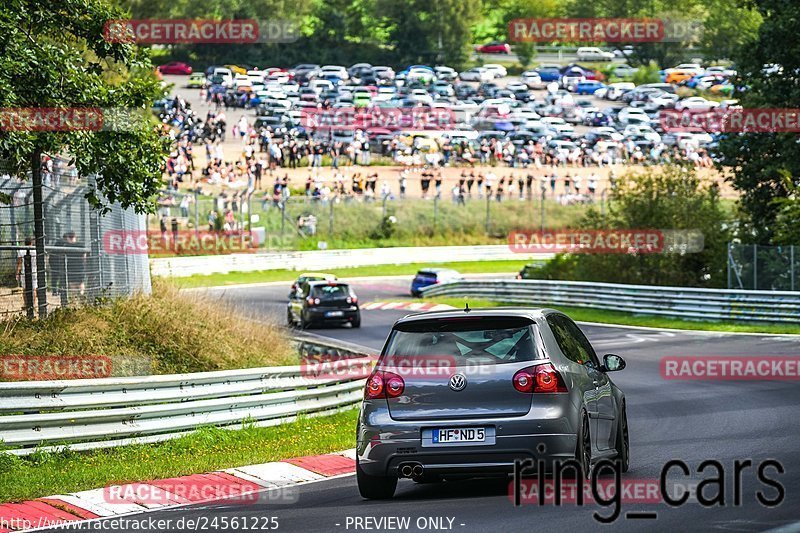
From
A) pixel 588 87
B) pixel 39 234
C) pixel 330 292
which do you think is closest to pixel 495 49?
pixel 588 87

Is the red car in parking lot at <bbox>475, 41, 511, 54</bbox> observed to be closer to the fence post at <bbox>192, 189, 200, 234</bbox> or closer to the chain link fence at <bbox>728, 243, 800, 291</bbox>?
the fence post at <bbox>192, 189, 200, 234</bbox>

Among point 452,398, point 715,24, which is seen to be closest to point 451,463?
point 452,398

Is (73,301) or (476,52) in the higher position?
(476,52)

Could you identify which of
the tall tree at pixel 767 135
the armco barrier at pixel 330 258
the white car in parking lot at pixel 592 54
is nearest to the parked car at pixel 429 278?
the armco barrier at pixel 330 258

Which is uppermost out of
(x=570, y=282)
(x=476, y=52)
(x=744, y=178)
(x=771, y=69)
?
→ (x=476, y=52)

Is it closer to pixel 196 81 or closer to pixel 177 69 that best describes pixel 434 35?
pixel 177 69

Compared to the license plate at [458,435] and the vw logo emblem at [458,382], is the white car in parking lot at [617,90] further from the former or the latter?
the license plate at [458,435]

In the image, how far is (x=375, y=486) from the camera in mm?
10266

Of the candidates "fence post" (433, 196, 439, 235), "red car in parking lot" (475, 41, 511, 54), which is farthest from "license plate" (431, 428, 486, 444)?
"red car in parking lot" (475, 41, 511, 54)

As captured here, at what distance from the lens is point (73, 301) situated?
18.1 metres

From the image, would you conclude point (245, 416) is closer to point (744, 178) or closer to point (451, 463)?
point (451, 463)

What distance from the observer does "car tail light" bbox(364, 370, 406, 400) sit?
10.0 meters

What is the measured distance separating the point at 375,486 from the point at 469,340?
1381 millimetres

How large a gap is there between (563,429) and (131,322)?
9649mm
